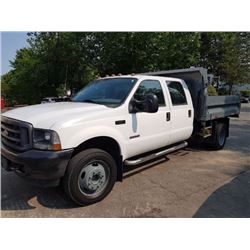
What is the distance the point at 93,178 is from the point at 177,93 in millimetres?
2789

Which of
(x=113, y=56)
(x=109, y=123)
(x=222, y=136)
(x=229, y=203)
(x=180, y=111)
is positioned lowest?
(x=229, y=203)

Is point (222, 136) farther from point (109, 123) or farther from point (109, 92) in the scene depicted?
point (109, 123)

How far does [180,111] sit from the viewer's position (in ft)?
17.3

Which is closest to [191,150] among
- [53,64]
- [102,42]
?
[102,42]

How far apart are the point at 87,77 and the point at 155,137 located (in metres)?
20.0

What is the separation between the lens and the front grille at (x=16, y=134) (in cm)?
328

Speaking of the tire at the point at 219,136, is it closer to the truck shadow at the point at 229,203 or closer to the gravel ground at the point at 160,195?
the gravel ground at the point at 160,195

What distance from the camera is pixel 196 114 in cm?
604

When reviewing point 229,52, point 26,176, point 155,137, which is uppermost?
point 229,52

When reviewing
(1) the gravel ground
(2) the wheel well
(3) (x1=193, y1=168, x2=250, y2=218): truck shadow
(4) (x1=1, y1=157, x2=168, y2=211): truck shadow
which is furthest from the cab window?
(4) (x1=1, y1=157, x2=168, y2=211): truck shadow

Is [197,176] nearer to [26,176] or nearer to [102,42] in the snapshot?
[26,176]

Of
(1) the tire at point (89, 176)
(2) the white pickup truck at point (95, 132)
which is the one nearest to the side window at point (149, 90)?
(2) the white pickup truck at point (95, 132)

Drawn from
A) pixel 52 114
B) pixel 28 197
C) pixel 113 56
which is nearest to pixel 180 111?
pixel 52 114

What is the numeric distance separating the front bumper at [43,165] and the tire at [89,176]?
15 cm
